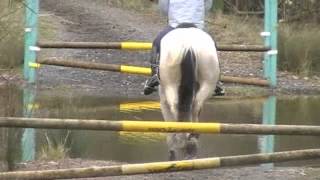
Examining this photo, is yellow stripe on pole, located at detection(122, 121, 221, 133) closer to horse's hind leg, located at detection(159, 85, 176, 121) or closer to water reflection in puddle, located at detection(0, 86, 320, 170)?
water reflection in puddle, located at detection(0, 86, 320, 170)

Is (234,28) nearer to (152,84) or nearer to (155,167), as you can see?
(152,84)

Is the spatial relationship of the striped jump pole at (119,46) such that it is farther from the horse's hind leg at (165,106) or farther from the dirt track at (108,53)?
the horse's hind leg at (165,106)

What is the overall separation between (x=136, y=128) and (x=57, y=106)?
6.26m

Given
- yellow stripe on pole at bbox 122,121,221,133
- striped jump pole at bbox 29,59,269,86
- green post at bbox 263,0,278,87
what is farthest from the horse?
green post at bbox 263,0,278,87

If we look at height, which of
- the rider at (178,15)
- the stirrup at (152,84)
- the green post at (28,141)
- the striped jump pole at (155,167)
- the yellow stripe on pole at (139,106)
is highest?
the rider at (178,15)

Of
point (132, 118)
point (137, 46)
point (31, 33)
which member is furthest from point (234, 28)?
point (132, 118)

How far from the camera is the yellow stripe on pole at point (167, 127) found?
5.32m

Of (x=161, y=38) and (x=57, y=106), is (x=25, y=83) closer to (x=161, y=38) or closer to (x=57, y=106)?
(x=57, y=106)

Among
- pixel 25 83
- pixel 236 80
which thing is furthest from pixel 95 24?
pixel 236 80

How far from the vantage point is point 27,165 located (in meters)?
7.35

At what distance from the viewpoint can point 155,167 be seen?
522cm

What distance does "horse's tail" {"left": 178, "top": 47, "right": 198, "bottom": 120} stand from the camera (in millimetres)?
7266

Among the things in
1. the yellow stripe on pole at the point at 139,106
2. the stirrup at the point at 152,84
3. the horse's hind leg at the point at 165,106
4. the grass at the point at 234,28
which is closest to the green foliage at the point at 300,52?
the grass at the point at 234,28

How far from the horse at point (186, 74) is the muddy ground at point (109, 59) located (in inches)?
23.2
